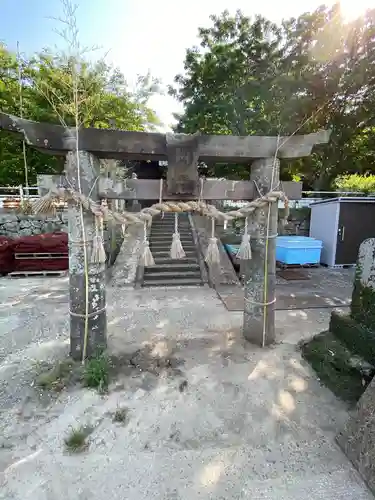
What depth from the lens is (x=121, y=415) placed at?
8.63ft

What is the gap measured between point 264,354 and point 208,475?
1877 millimetres

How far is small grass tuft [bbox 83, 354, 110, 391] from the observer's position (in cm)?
304

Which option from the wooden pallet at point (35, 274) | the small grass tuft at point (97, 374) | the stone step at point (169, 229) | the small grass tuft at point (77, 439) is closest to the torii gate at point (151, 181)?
the small grass tuft at point (97, 374)

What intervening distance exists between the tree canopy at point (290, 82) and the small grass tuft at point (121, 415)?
30.9ft

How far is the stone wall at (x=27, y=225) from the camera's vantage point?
9553 mm

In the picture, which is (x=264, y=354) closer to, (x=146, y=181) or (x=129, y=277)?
(x=146, y=181)

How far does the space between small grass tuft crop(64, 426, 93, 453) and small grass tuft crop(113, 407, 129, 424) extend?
0.78 ft

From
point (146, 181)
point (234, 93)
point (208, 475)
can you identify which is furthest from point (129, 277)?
point (234, 93)

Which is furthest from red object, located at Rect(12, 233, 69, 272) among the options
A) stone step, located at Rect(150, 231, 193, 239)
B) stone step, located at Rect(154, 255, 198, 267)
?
stone step, located at Rect(150, 231, 193, 239)

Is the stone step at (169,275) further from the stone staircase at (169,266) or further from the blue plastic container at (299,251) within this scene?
the blue plastic container at (299,251)

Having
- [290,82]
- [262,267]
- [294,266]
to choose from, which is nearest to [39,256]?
[262,267]

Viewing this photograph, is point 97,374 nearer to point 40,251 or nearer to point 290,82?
point 40,251

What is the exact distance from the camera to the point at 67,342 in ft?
13.5

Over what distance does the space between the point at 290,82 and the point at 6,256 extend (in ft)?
38.1
